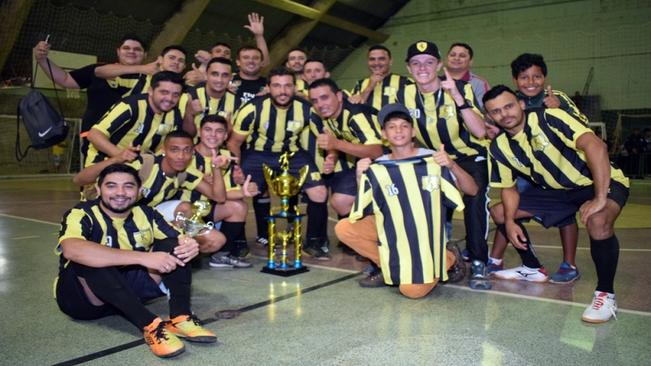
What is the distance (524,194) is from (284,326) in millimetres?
Result: 2196

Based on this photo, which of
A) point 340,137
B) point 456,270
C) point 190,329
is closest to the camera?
point 190,329

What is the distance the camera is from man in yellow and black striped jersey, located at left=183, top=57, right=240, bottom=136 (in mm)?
5012

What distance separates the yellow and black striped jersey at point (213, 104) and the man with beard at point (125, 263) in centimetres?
226

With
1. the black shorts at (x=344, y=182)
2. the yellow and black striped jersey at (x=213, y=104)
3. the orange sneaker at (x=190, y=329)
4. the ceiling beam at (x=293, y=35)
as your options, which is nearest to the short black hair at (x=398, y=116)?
the black shorts at (x=344, y=182)

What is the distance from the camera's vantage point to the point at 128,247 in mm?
3037

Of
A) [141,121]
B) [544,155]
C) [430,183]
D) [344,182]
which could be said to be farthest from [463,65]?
[141,121]

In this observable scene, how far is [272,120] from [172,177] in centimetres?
120

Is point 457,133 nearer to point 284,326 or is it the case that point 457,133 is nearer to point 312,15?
point 284,326

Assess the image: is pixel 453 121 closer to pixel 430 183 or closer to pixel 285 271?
pixel 430 183

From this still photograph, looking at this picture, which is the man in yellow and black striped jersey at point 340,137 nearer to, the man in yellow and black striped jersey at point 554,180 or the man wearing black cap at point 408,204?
the man wearing black cap at point 408,204

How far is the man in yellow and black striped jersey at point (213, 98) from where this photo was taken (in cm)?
501

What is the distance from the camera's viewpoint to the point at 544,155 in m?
3.68

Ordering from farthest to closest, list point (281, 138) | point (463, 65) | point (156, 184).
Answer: point (463, 65)
point (281, 138)
point (156, 184)

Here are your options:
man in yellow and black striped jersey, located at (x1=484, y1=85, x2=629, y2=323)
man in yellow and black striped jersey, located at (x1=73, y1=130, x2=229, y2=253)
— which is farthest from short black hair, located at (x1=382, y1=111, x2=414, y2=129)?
man in yellow and black striped jersey, located at (x1=73, y1=130, x2=229, y2=253)
